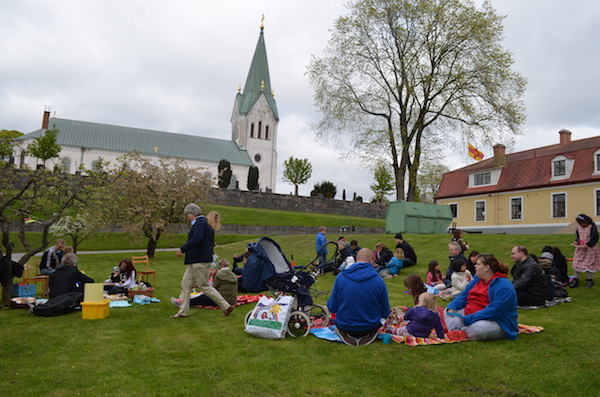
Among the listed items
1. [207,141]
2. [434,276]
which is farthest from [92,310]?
[207,141]

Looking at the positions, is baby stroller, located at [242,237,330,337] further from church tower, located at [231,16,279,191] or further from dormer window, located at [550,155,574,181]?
church tower, located at [231,16,279,191]

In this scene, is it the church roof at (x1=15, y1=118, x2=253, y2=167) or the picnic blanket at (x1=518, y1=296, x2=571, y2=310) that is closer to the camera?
the picnic blanket at (x1=518, y1=296, x2=571, y2=310)

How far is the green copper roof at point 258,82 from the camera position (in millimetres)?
81562

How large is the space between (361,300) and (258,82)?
8038 centimetres

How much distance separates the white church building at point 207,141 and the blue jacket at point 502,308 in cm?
5982

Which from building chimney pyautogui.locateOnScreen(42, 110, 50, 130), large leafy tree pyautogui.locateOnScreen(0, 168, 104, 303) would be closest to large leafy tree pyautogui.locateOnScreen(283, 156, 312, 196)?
building chimney pyautogui.locateOnScreen(42, 110, 50, 130)

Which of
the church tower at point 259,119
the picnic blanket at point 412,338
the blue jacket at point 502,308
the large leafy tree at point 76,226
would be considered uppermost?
the church tower at point 259,119

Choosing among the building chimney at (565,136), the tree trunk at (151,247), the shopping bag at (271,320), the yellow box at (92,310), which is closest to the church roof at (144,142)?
the tree trunk at (151,247)

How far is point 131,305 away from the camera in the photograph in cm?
976

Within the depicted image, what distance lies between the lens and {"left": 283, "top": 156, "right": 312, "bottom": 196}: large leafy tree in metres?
85.1

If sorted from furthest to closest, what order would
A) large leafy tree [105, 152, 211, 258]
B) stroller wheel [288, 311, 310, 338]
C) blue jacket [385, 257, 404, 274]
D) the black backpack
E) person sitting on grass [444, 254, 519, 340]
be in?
large leafy tree [105, 152, 211, 258]
blue jacket [385, 257, 404, 274]
the black backpack
stroller wheel [288, 311, 310, 338]
person sitting on grass [444, 254, 519, 340]

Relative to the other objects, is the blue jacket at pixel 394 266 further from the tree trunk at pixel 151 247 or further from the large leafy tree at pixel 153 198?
the tree trunk at pixel 151 247

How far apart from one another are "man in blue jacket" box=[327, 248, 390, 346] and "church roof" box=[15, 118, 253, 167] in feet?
205

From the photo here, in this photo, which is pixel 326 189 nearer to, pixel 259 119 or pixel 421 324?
pixel 259 119
